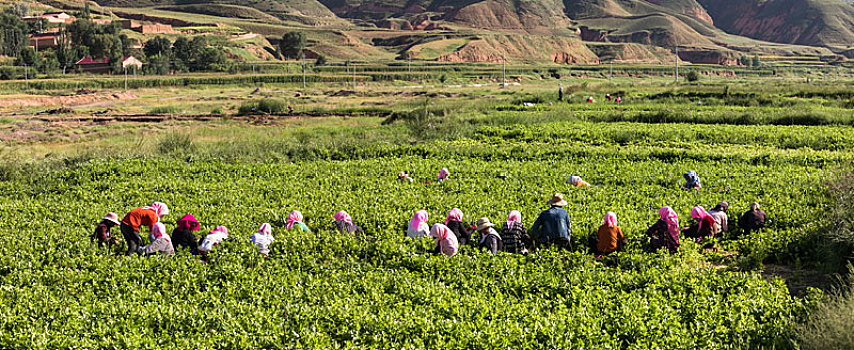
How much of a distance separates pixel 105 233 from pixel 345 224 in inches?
199

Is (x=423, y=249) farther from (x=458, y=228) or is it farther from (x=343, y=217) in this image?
(x=343, y=217)

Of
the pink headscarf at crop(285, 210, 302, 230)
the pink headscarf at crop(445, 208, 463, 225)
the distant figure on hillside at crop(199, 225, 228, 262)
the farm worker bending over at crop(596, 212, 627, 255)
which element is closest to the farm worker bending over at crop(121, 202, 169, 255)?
the distant figure on hillside at crop(199, 225, 228, 262)

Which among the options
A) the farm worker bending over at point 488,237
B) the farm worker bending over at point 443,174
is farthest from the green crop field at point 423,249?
the farm worker bending over at point 488,237

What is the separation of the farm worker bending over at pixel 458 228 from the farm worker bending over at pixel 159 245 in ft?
18.5

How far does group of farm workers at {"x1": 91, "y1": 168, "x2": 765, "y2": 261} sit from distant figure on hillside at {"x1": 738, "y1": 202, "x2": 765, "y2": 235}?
0.02 metres

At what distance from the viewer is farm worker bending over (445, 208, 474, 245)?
13.7 metres

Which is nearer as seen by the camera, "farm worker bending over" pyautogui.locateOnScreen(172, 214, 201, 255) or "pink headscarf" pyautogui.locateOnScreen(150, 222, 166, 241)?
"pink headscarf" pyautogui.locateOnScreen(150, 222, 166, 241)

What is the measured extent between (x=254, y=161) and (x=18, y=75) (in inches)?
3239

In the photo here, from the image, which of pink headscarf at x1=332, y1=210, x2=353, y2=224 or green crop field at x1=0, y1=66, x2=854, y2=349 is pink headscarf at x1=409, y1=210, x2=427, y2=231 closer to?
green crop field at x1=0, y1=66, x2=854, y2=349

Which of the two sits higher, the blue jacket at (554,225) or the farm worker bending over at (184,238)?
the blue jacket at (554,225)

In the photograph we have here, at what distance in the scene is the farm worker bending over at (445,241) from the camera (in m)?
12.7

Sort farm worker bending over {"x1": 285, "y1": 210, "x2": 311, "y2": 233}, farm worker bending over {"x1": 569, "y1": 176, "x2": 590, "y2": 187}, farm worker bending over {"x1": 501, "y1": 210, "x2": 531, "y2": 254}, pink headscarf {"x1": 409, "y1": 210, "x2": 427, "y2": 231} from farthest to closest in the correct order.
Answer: farm worker bending over {"x1": 569, "y1": 176, "x2": 590, "y2": 187}
farm worker bending over {"x1": 285, "y1": 210, "x2": 311, "y2": 233}
pink headscarf {"x1": 409, "y1": 210, "x2": 427, "y2": 231}
farm worker bending over {"x1": 501, "y1": 210, "x2": 531, "y2": 254}

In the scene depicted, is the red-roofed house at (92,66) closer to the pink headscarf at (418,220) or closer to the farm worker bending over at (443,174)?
the farm worker bending over at (443,174)

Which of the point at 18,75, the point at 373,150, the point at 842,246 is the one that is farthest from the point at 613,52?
the point at 842,246
